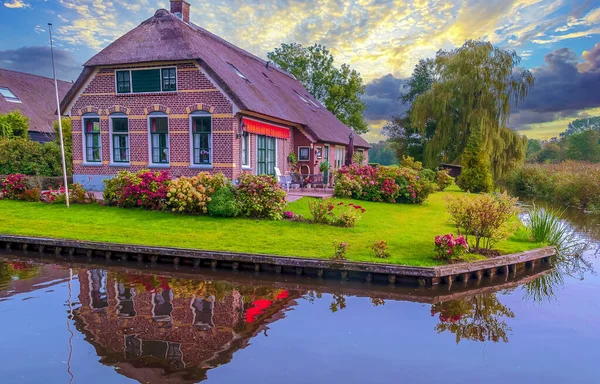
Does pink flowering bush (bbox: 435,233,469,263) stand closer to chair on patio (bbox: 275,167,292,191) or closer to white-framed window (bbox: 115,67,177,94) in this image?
chair on patio (bbox: 275,167,292,191)

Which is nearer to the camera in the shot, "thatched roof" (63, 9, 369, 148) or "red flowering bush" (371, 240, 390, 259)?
"red flowering bush" (371, 240, 390, 259)

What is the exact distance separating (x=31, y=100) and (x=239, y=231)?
27.0m

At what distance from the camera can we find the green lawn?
9.39 meters

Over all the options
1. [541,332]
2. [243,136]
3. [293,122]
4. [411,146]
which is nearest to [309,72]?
[411,146]

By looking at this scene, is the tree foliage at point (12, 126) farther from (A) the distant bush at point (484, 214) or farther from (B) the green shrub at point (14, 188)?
(A) the distant bush at point (484, 214)

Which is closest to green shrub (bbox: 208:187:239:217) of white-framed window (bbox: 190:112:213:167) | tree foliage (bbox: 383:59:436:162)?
white-framed window (bbox: 190:112:213:167)

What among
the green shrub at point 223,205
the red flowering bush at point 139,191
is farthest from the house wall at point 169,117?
the green shrub at point 223,205

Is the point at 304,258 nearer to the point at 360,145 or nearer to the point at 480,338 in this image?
the point at 480,338

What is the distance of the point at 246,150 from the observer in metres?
17.1

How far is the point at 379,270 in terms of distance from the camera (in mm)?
8086

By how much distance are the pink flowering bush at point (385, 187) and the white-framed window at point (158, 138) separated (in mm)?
7467

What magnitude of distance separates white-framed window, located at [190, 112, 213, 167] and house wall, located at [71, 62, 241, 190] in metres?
0.20

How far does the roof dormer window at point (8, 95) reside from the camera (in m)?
27.7

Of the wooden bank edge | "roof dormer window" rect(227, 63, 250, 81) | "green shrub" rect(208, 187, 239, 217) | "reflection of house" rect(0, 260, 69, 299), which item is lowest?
"reflection of house" rect(0, 260, 69, 299)
